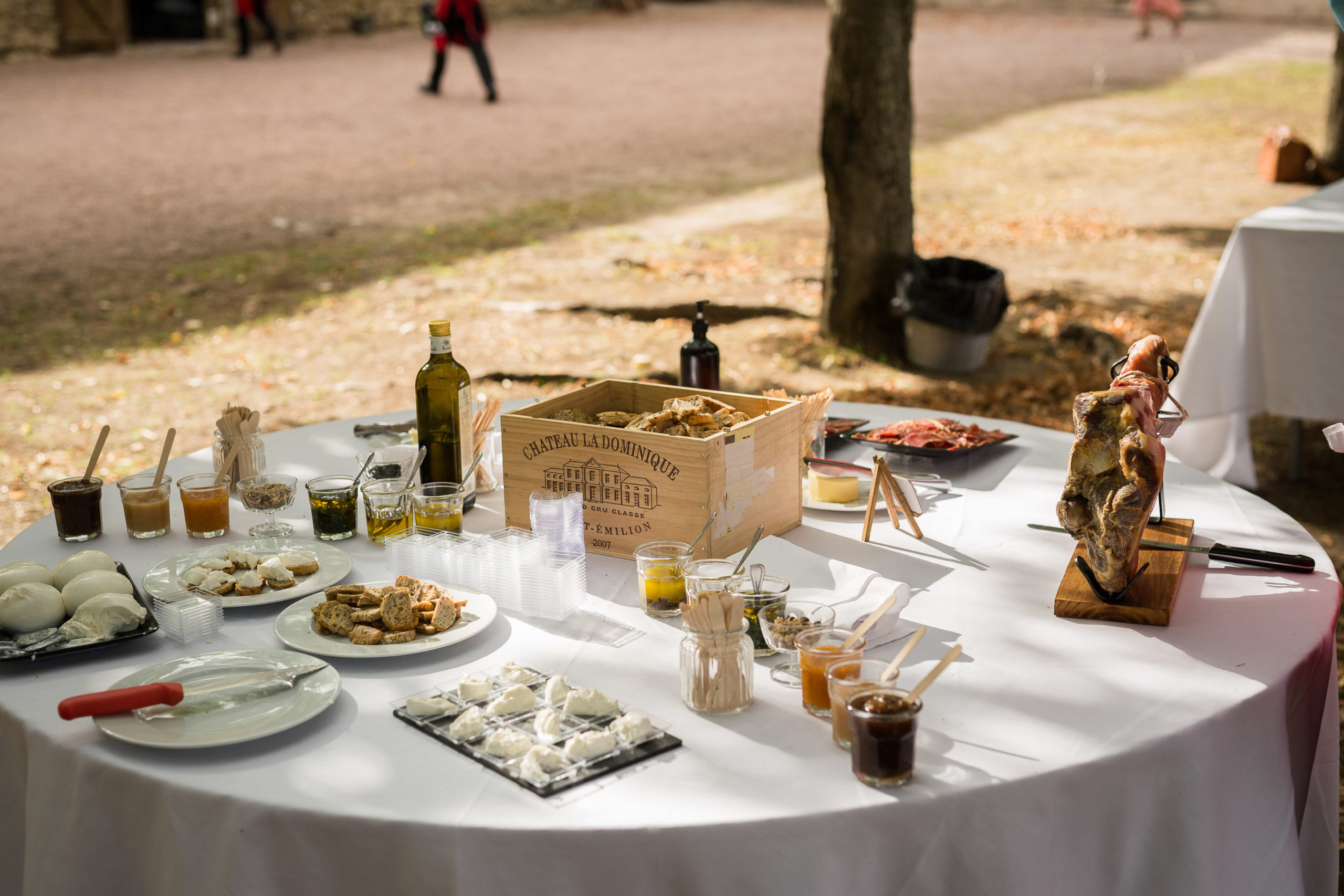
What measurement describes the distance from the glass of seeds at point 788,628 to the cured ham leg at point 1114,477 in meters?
0.38

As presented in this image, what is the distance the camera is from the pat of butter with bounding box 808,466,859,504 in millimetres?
2275

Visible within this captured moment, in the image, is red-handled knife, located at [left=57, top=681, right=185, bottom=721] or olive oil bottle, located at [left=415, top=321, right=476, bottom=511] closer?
red-handled knife, located at [left=57, top=681, right=185, bottom=721]

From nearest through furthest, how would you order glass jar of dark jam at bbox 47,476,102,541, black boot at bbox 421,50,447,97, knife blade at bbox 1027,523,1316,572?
knife blade at bbox 1027,523,1316,572 < glass jar of dark jam at bbox 47,476,102,541 < black boot at bbox 421,50,447,97

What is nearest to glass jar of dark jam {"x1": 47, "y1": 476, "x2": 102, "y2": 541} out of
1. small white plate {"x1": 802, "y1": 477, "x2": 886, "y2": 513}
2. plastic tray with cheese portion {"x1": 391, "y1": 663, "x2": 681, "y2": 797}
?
plastic tray with cheese portion {"x1": 391, "y1": 663, "x2": 681, "y2": 797}

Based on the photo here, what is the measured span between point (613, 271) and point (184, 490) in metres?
6.47

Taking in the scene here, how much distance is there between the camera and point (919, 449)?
8.13ft

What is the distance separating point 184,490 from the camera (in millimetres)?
2135

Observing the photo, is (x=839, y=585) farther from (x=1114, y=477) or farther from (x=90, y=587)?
(x=90, y=587)

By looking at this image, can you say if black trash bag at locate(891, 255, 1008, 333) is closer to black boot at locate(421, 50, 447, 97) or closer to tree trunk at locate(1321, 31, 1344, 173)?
tree trunk at locate(1321, 31, 1344, 173)

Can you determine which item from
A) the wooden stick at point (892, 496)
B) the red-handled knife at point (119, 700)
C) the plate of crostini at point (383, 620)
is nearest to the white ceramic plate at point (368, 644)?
the plate of crostini at point (383, 620)

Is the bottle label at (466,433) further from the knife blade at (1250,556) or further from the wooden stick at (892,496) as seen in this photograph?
the knife blade at (1250,556)

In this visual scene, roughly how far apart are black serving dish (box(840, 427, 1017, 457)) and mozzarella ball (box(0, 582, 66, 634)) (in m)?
1.56

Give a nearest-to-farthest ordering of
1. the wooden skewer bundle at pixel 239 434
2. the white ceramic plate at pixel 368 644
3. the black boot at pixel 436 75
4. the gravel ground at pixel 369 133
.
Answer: the white ceramic plate at pixel 368 644 → the wooden skewer bundle at pixel 239 434 → the gravel ground at pixel 369 133 → the black boot at pixel 436 75

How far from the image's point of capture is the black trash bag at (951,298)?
6.32 metres
